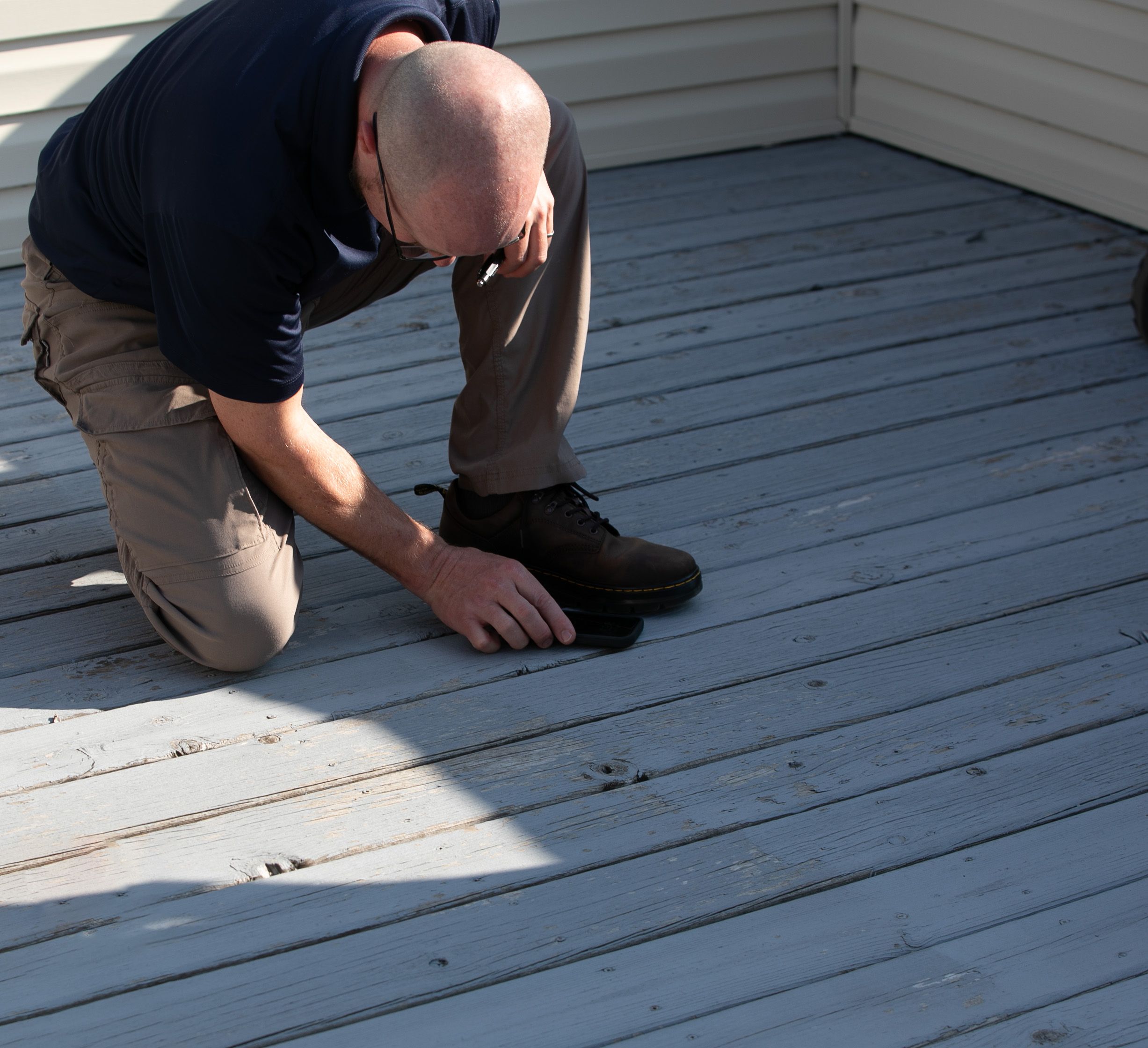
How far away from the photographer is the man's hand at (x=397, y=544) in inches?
63.6

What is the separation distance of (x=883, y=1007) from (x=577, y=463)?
35.5 inches

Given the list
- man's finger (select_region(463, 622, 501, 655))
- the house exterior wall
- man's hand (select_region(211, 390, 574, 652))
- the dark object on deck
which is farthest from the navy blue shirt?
the house exterior wall

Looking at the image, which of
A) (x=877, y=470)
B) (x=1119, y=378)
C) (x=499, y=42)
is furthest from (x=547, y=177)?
(x=499, y=42)

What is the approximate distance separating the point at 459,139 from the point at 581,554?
700mm

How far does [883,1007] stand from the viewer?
1197 millimetres

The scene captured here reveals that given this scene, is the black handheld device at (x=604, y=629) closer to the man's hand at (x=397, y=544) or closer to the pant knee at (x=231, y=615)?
the man's hand at (x=397, y=544)

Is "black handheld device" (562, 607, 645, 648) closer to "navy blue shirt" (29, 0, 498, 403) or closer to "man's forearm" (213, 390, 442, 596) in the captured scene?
"man's forearm" (213, 390, 442, 596)

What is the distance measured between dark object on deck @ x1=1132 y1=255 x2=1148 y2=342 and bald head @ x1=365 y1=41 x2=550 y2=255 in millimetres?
1682

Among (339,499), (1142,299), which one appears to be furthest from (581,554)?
(1142,299)

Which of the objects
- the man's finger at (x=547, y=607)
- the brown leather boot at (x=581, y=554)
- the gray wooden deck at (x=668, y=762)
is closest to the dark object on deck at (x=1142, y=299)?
the gray wooden deck at (x=668, y=762)

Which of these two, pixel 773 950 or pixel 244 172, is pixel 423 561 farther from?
pixel 773 950

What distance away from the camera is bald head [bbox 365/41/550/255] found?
130 cm

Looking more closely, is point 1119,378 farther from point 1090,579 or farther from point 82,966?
point 82,966

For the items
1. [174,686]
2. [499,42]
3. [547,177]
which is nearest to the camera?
[174,686]
